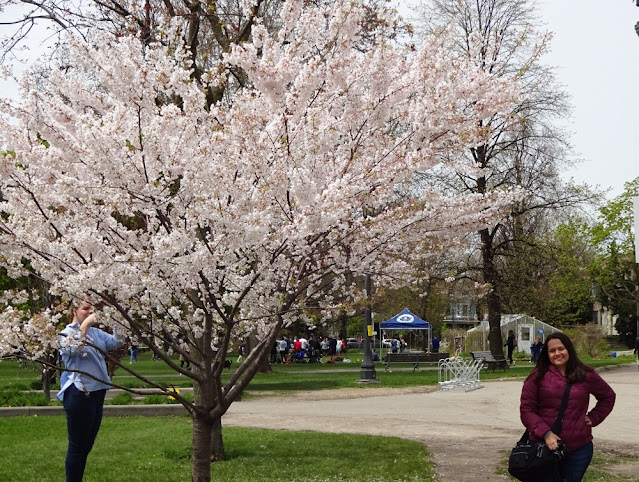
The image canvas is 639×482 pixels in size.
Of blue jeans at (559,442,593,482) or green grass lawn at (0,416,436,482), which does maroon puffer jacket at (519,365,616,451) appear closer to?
blue jeans at (559,442,593,482)

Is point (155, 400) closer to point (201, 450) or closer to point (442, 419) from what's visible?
point (442, 419)

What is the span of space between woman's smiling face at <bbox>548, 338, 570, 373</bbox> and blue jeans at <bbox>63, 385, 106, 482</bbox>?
140 inches

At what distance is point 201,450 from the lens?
276 inches

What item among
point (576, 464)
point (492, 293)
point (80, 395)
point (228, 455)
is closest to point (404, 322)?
point (492, 293)

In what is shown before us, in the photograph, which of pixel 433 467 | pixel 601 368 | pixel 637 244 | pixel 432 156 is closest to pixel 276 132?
pixel 432 156

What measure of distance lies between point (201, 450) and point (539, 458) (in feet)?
9.45

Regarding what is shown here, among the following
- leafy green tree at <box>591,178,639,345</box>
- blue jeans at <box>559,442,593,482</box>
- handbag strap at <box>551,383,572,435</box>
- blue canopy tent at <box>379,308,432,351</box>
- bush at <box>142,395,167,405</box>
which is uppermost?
leafy green tree at <box>591,178,639,345</box>

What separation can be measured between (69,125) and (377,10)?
376 centimetres

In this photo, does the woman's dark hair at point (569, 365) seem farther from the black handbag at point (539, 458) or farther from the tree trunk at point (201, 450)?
the tree trunk at point (201, 450)

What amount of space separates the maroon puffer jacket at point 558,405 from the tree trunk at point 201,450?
8.89 ft

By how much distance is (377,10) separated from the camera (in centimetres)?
895

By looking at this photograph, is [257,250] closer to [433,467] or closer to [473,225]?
[473,225]

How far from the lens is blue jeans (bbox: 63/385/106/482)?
260 inches

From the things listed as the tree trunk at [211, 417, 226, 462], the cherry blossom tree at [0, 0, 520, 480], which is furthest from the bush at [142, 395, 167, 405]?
the cherry blossom tree at [0, 0, 520, 480]
